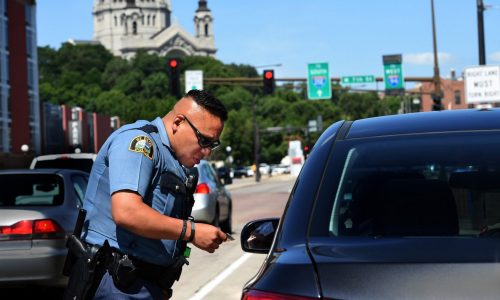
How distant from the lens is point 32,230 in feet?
29.5

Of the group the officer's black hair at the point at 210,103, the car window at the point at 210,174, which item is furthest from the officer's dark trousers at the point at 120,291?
the car window at the point at 210,174

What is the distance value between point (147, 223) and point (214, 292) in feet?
21.1

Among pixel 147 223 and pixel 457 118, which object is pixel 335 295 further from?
pixel 457 118

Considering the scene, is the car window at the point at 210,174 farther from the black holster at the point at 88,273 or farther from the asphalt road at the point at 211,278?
the black holster at the point at 88,273

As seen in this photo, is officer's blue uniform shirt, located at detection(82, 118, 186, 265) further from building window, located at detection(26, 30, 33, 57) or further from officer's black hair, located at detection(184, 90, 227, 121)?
building window, located at detection(26, 30, 33, 57)

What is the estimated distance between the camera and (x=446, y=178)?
13.0 feet

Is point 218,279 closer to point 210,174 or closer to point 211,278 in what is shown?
point 211,278

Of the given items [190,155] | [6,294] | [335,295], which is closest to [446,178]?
[190,155]

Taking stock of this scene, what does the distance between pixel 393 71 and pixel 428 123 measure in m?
50.9

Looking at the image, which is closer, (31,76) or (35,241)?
(35,241)

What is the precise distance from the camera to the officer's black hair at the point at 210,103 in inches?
164

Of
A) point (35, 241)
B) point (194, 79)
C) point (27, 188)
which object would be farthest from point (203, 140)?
point (194, 79)

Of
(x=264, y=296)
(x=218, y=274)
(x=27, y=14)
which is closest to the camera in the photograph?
(x=264, y=296)

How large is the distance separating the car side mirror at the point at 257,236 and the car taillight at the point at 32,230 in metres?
4.90
